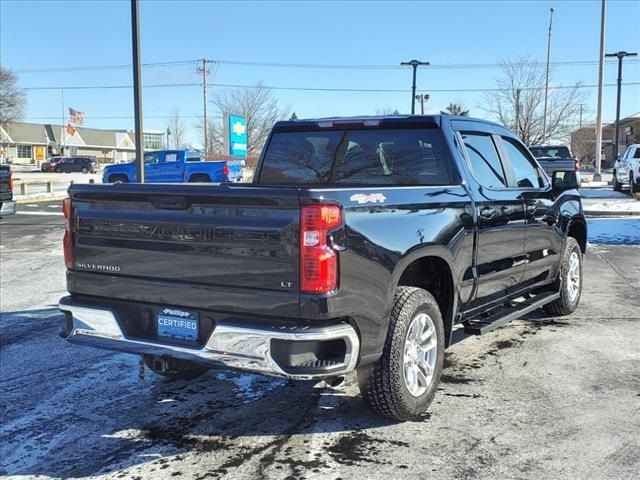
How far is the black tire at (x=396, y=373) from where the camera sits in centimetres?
366

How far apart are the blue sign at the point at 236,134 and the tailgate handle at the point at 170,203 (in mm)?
25966

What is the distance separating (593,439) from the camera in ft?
12.0

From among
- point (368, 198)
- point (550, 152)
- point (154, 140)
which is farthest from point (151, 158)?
point (154, 140)

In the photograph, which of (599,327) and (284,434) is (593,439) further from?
(599,327)

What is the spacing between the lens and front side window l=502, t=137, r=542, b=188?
5539 mm

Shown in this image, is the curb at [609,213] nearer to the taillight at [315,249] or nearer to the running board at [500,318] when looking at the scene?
the running board at [500,318]

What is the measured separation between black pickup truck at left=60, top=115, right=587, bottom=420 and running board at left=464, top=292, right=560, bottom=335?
2 centimetres

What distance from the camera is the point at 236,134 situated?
30.1m

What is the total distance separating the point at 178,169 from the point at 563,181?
20196 mm

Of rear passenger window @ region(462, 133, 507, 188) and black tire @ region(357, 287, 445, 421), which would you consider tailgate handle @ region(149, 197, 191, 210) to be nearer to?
black tire @ region(357, 287, 445, 421)

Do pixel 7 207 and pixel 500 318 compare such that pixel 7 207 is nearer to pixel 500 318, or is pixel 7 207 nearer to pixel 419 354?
pixel 500 318

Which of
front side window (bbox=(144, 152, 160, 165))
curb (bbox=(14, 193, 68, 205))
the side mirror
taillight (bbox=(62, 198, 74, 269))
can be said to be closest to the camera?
taillight (bbox=(62, 198, 74, 269))

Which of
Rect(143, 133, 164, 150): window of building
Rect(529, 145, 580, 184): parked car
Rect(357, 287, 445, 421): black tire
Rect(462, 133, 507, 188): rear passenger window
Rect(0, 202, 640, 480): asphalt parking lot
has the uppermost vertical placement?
Rect(143, 133, 164, 150): window of building

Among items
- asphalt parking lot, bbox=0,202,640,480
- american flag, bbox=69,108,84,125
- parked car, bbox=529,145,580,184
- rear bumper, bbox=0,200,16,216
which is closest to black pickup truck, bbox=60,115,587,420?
asphalt parking lot, bbox=0,202,640,480
